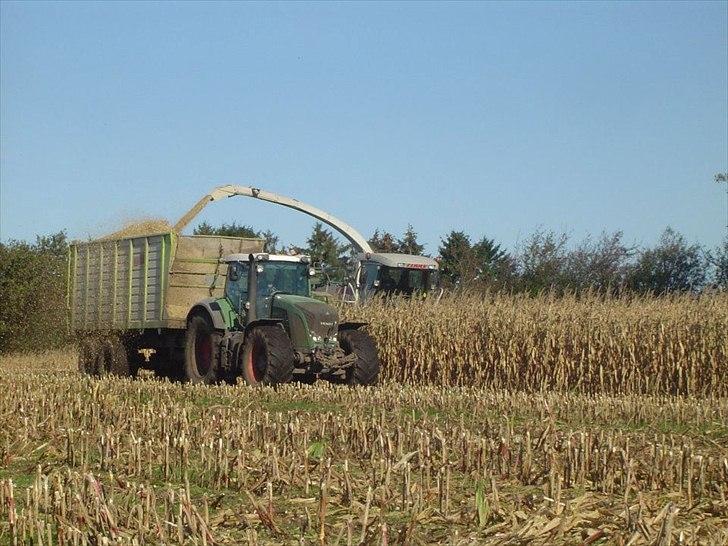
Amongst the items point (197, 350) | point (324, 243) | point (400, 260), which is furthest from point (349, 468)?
point (324, 243)

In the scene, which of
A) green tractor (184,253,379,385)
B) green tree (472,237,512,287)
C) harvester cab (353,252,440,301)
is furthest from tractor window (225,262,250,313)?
green tree (472,237,512,287)

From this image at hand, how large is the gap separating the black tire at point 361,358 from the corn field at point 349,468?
0.55 m

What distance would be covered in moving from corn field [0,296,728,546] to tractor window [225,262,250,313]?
177cm

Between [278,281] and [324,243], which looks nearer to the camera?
[278,281]

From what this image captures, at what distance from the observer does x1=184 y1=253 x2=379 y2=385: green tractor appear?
48.6 ft

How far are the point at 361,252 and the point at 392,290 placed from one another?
8.69ft

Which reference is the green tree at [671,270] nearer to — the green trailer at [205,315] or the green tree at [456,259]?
the green tree at [456,259]

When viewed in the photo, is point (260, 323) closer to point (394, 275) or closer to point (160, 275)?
point (160, 275)

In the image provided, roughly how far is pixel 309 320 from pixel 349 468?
290 inches

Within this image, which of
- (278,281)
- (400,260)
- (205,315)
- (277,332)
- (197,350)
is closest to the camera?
(277,332)

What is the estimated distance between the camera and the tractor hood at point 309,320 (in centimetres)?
1496

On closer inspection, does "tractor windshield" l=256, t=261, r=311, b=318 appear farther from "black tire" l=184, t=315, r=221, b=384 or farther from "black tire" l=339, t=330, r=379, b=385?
"black tire" l=184, t=315, r=221, b=384

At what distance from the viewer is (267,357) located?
14.5 m

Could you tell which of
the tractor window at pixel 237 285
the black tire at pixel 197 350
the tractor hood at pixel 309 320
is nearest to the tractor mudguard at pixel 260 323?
the tractor hood at pixel 309 320
